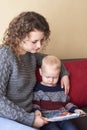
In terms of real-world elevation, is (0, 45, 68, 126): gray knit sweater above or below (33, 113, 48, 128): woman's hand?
above

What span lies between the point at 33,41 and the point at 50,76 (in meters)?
0.30

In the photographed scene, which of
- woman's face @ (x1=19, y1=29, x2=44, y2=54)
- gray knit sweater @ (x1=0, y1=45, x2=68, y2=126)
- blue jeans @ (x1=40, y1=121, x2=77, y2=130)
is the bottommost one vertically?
blue jeans @ (x1=40, y1=121, x2=77, y2=130)

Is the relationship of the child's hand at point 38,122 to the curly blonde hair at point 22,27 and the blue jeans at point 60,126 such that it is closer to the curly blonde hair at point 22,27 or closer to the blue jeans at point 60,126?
the blue jeans at point 60,126

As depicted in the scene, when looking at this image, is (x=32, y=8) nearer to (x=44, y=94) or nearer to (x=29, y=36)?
(x=29, y=36)

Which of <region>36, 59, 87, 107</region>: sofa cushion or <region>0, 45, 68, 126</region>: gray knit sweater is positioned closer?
<region>0, 45, 68, 126</region>: gray knit sweater

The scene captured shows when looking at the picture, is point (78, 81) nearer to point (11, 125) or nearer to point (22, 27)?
point (22, 27)

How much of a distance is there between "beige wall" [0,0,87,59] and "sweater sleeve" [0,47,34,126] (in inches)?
19.1

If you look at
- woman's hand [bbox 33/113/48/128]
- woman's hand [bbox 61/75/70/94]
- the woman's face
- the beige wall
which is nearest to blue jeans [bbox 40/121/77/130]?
woman's hand [bbox 33/113/48/128]

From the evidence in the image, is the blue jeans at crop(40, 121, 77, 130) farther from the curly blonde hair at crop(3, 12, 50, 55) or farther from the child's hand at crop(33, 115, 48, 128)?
the curly blonde hair at crop(3, 12, 50, 55)

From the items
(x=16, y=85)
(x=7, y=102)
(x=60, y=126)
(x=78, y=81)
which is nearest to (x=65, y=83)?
(x=78, y=81)

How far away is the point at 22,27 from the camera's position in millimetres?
1584

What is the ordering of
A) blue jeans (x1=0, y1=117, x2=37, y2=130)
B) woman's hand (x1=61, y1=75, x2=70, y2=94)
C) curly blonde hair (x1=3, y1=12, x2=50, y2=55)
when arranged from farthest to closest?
woman's hand (x1=61, y1=75, x2=70, y2=94)
curly blonde hair (x1=3, y1=12, x2=50, y2=55)
blue jeans (x1=0, y1=117, x2=37, y2=130)

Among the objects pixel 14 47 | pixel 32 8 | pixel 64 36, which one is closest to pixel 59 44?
pixel 64 36

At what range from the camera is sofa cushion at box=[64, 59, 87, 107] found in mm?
1999
